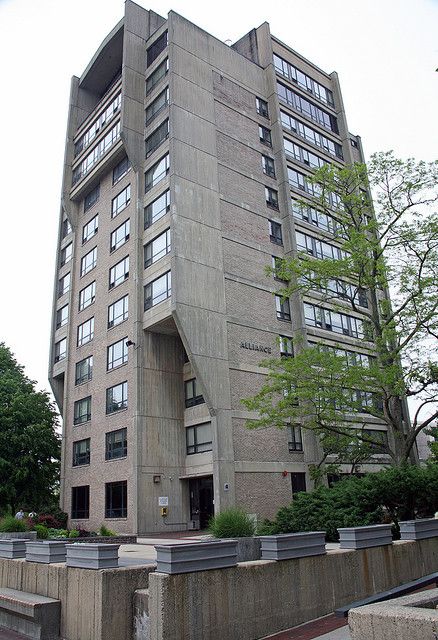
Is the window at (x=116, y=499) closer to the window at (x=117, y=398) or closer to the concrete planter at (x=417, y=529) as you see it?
the window at (x=117, y=398)

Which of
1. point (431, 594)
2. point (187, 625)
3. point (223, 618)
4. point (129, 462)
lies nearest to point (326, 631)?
point (223, 618)

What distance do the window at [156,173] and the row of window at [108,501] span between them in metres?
18.6

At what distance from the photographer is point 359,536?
9867mm

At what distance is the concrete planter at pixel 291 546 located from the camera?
27.8 ft

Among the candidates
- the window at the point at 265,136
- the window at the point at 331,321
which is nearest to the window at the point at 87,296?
the window at the point at 331,321

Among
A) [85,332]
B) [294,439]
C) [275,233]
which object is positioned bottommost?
[294,439]

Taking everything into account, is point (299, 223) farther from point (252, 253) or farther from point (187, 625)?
point (187, 625)

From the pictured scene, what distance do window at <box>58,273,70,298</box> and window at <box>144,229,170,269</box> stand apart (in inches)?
490

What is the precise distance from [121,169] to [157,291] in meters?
11.9

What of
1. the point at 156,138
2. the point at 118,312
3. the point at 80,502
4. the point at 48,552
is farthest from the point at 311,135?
the point at 48,552

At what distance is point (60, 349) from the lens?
44469 millimetres

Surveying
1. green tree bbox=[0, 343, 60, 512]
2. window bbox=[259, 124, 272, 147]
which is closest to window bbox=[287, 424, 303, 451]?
green tree bbox=[0, 343, 60, 512]

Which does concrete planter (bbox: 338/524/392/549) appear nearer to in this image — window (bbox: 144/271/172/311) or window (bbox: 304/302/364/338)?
window (bbox: 144/271/172/311)

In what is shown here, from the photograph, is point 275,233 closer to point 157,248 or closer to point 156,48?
point 157,248
